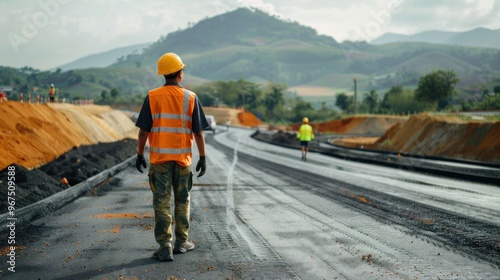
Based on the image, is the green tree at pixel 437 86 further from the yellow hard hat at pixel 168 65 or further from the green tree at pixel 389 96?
the yellow hard hat at pixel 168 65

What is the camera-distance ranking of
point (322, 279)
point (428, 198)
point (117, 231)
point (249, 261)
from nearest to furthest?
point (322, 279)
point (249, 261)
point (117, 231)
point (428, 198)

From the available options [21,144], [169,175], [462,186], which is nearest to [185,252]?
[169,175]

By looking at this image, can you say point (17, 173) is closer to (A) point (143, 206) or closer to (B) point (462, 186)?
(A) point (143, 206)

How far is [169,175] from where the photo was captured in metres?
6.66

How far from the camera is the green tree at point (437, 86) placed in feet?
300

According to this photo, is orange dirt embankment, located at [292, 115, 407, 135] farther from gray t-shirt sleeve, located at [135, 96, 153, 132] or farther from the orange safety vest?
gray t-shirt sleeve, located at [135, 96, 153, 132]

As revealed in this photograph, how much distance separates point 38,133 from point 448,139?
911 inches

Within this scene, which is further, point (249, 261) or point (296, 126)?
point (296, 126)

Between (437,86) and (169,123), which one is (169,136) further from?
(437,86)

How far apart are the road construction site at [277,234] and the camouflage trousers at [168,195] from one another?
33 cm

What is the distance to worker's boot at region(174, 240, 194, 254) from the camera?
6699 millimetres

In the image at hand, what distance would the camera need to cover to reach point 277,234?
7.76 m

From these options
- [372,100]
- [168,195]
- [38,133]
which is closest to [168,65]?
[168,195]

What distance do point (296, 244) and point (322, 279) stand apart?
1687 mm
